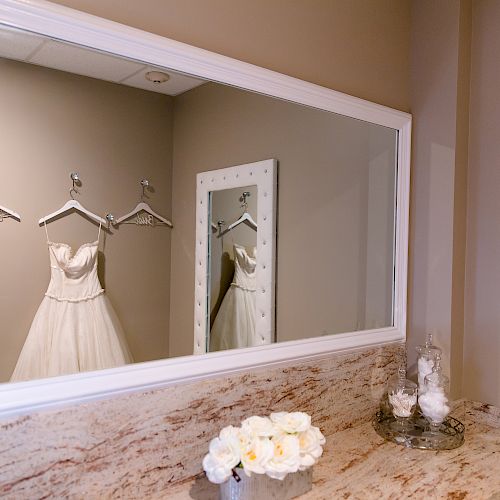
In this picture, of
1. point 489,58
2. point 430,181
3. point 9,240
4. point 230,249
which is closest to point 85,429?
point 9,240

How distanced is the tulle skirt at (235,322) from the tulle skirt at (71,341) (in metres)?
0.25

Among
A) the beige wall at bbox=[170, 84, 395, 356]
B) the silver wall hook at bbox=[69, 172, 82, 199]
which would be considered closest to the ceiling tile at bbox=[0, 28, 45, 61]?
the silver wall hook at bbox=[69, 172, 82, 199]

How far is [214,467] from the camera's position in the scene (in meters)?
1.08

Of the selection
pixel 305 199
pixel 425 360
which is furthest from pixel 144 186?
pixel 425 360

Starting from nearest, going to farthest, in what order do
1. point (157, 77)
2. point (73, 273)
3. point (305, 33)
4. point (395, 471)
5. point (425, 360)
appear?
1. point (73, 273)
2. point (157, 77)
3. point (395, 471)
4. point (305, 33)
5. point (425, 360)

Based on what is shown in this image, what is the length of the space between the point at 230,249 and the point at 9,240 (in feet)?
1.79

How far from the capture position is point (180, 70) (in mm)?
1217

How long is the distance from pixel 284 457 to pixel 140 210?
0.64 metres

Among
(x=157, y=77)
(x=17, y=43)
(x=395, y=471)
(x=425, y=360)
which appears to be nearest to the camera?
(x=17, y=43)

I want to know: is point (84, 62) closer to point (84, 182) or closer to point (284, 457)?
point (84, 182)

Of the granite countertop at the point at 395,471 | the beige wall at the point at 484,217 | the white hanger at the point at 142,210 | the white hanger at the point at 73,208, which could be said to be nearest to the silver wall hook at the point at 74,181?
the white hanger at the point at 73,208

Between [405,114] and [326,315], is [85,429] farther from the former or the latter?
[405,114]

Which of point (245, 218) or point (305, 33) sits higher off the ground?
point (305, 33)

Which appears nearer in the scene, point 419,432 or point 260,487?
point 260,487
